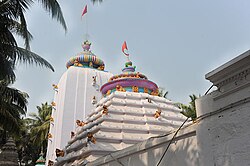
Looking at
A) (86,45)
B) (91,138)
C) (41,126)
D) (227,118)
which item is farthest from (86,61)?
(227,118)

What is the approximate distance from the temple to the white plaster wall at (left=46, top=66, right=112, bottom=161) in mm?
5544

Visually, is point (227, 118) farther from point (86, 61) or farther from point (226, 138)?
point (86, 61)

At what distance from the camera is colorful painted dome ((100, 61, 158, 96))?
38.5 feet

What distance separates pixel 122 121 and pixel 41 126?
17.2 metres

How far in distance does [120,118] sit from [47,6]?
4259 millimetres

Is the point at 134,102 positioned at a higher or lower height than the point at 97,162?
higher

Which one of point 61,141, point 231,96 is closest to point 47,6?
point 231,96

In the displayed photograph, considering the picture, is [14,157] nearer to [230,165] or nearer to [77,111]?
[77,111]

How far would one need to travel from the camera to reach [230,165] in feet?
10.5

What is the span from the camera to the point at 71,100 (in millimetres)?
17906

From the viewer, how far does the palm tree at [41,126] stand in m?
24.7

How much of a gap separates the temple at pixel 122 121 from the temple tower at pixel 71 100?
18.0 ft

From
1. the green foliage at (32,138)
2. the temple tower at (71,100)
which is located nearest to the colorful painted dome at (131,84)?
the temple tower at (71,100)

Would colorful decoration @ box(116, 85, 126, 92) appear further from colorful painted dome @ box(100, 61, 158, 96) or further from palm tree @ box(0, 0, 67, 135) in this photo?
palm tree @ box(0, 0, 67, 135)
